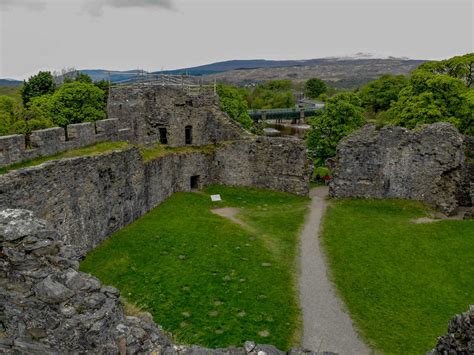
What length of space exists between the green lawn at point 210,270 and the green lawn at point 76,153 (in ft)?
13.0

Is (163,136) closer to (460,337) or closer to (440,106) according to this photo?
(440,106)

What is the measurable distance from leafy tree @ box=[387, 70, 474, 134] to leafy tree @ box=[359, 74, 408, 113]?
2884cm

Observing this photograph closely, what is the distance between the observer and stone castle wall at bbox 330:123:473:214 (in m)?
23.1

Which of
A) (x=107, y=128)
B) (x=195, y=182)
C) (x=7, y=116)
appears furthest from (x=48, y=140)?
(x=7, y=116)

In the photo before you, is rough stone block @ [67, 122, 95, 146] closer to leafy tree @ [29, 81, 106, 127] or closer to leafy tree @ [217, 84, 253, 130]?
leafy tree @ [29, 81, 106, 127]

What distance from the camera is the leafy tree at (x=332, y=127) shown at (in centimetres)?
3806

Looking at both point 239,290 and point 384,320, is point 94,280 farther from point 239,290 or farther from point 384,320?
point 384,320

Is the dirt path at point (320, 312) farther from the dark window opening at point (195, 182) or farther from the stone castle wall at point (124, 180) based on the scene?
the dark window opening at point (195, 182)

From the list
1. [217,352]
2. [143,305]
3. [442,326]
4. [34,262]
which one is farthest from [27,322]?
[442,326]

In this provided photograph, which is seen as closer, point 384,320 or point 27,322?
point 27,322

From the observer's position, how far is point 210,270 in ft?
53.4

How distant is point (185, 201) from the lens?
81.5ft

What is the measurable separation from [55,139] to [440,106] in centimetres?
2846

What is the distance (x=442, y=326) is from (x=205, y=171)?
18.1m
